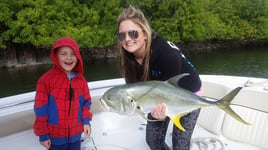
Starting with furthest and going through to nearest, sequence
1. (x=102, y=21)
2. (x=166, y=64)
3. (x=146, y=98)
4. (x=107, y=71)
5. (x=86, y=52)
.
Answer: (x=86, y=52), (x=102, y=21), (x=107, y=71), (x=166, y=64), (x=146, y=98)

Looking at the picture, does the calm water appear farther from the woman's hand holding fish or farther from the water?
the woman's hand holding fish

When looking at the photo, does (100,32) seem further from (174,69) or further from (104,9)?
(174,69)

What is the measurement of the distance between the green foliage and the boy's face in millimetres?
15443

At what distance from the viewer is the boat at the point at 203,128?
2742 millimetres

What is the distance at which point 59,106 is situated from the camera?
2.17 metres

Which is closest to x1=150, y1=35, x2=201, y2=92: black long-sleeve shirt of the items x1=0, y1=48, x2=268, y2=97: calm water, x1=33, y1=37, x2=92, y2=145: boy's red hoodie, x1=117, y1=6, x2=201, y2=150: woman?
x1=117, y1=6, x2=201, y2=150: woman

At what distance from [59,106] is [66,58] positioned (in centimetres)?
39

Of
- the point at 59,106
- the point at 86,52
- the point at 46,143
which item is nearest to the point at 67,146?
the point at 46,143

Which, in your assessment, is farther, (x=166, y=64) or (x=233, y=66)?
(x=233, y=66)

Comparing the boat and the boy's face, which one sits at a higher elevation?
the boy's face

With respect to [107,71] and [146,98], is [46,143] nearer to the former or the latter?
[146,98]

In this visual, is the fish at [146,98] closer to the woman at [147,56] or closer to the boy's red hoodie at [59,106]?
the woman at [147,56]

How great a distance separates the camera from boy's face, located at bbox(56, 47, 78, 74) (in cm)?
221

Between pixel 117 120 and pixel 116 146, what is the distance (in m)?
0.56
